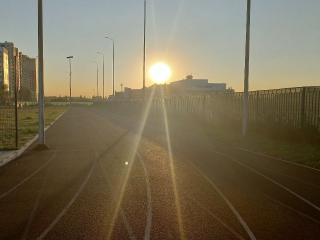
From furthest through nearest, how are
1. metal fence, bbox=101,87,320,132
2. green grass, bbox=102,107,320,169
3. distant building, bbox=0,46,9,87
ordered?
1. distant building, bbox=0,46,9,87
2. metal fence, bbox=101,87,320,132
3. green grass, bbox=102,107,320,169

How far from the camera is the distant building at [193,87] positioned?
86.8m

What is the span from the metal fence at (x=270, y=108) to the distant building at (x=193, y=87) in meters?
56.6

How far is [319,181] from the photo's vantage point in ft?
27.6

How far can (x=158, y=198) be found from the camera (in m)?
6.86

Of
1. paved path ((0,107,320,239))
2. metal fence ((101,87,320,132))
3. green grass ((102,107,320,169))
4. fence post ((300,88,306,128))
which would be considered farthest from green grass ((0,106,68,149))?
fence post ((300,88,306,128))

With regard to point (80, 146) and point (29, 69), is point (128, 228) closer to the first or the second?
point (80, 146)

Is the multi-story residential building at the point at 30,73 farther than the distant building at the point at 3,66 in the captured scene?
Yes

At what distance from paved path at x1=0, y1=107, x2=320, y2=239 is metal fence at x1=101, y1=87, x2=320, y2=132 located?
213 inches

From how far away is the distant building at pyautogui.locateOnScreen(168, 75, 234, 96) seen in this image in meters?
86.8

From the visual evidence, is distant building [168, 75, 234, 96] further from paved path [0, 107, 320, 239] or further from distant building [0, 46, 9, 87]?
paved path [0, 107, 320, 239]

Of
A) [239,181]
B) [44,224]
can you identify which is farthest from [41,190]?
[239,181]

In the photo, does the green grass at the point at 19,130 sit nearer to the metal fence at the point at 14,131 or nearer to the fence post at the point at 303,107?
the metal fence at the point at 14,131

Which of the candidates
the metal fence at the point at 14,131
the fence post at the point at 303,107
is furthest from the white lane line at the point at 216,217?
the fence post at the point at 303,107

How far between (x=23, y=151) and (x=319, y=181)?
1061 cm
